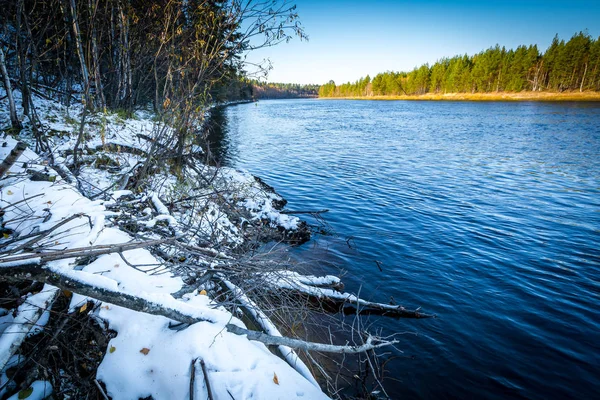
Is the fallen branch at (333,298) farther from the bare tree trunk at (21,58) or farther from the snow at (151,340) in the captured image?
the bare tree trunk at (21,58)

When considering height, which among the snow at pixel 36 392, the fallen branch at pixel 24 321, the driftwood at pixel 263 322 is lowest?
the driftwood at pixel 263 322

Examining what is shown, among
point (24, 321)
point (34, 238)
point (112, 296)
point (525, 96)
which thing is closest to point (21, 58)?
point (34, 238)

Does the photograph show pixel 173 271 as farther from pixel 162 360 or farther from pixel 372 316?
pixel 372 316

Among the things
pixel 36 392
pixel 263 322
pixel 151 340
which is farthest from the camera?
pixel 263 322

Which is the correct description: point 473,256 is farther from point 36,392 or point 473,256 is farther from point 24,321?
point 24,321

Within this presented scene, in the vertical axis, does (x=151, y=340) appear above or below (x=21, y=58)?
below

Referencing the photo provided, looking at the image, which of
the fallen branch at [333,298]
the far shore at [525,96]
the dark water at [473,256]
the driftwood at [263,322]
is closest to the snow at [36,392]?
the driftwood at [263,322]

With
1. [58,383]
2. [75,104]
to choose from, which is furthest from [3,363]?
[75,104]

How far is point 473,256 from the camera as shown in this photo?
6.16 meters

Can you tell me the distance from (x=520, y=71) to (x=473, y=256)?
90.6 metres

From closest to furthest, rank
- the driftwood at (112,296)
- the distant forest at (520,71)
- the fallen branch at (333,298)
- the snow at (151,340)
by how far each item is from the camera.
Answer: the driftwood at (112,296) → the snow at (151,340) → the fallen branch at (333,298) → the distant forest at (520,71)

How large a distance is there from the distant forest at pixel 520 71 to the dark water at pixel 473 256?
74.2 m

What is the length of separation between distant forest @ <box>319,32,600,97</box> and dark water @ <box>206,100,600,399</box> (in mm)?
74151

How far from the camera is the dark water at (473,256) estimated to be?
3.65 metres
